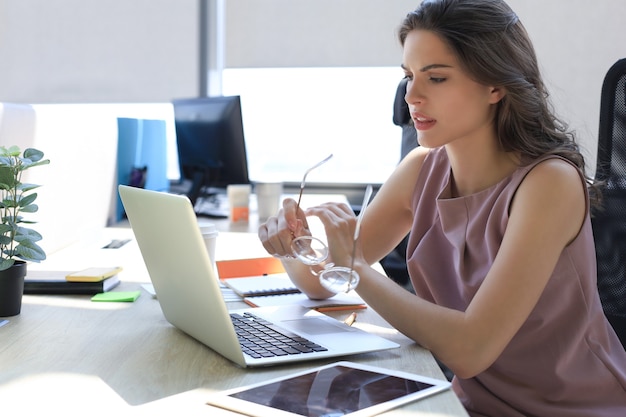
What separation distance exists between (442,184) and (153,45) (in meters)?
2.77

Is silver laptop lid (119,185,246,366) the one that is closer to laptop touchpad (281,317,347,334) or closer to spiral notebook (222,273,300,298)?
laptop touchpad (281,317,347,334)

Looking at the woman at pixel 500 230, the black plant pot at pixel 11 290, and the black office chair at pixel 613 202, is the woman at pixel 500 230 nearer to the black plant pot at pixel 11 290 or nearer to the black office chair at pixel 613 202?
the black office chair at pixel 613 202

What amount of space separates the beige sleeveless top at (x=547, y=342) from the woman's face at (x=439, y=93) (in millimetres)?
149

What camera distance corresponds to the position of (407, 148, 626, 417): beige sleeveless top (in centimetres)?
130

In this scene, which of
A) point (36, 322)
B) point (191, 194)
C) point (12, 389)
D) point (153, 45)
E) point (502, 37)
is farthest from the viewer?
point (153, 45)

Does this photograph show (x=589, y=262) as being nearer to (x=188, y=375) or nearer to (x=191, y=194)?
(x=188, y=375)

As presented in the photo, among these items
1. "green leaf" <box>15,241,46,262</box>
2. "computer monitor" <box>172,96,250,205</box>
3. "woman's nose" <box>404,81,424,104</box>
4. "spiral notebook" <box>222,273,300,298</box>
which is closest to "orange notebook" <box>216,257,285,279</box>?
"spiral notebook" <box>222,273,300,298</box>

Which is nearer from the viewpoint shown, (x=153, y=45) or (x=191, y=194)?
(x=191, y=194)

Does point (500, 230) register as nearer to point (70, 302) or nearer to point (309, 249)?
point (309, 249)

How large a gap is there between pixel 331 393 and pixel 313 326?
0.32 metres

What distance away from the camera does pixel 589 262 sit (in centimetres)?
133

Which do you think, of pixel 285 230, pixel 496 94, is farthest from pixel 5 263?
pixel 496 94

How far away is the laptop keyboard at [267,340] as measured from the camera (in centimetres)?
105

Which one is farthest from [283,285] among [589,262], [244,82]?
[244,82]
